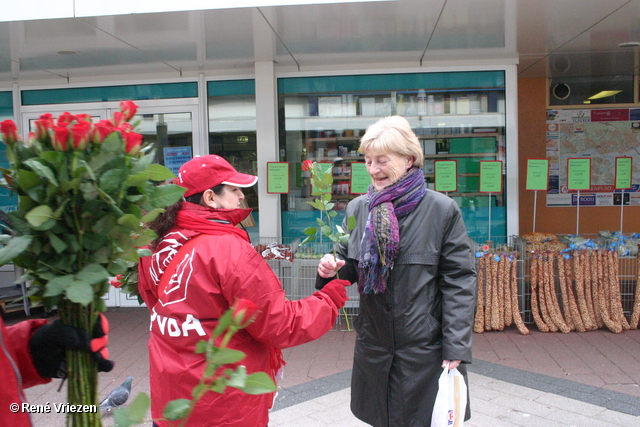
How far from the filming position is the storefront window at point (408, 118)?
6.89 m

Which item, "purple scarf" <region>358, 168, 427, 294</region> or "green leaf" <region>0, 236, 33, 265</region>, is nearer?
"green leaf" <region>0, 236, 33, 265</region>

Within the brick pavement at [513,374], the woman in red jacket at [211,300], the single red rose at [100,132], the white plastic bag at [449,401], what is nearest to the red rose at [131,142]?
the single red rose at [100,132]

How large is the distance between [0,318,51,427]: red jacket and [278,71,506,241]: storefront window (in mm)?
5542

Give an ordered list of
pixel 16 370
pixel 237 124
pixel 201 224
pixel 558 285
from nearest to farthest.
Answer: pixel 16 370 < pixel 201 224 < pixel 558 285 < pixel 237 124

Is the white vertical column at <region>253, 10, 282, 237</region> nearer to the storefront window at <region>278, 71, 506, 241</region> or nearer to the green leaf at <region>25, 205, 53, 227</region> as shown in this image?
the storefront window at <region>278, 71, 506, 241</region>

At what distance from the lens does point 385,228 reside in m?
2.43

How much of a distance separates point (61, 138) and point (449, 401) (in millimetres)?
1818

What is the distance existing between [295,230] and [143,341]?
2355 millimetres

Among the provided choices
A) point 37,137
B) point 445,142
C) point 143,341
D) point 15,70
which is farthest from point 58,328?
point 15,70

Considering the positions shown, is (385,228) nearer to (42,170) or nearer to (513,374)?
(42,170)

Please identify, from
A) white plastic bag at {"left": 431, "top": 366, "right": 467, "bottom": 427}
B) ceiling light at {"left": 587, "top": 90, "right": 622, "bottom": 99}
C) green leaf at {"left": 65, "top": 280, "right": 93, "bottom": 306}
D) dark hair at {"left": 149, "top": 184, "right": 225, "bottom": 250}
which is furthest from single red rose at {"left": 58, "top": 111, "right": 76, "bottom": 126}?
ceiling light at {"left": 587, "top": 90, "right": 622, "bottom": 99}

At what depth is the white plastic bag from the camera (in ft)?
7.30

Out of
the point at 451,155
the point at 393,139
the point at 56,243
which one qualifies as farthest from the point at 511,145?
the point at 56,243

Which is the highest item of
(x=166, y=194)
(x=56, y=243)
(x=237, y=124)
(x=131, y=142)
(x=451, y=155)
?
(x=237, y=124)
